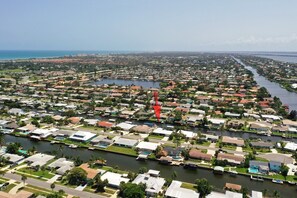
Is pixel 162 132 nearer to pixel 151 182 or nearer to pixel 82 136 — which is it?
pixel 82 136

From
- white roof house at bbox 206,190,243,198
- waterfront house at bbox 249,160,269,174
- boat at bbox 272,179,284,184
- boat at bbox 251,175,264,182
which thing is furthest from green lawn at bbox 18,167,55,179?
boat at bbox 272,179,284,184

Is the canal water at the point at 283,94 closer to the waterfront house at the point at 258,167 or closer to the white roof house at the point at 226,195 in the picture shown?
the waterfront house at the point at 258,167

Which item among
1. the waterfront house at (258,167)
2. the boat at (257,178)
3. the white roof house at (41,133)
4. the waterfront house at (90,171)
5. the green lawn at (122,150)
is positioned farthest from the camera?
the white roof house at (41,133)

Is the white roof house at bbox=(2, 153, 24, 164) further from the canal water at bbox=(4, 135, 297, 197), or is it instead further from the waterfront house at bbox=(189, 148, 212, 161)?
the waterfront house at bbox=(189, 148, 212, 161)

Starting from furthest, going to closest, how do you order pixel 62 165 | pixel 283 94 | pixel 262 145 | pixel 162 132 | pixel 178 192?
pixel 283 94, pixel 162 132, pixel 262 145, pixel 62 165, pixel 178 192

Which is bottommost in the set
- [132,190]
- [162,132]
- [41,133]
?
[162,132]

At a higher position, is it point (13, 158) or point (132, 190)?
point (132, 190)

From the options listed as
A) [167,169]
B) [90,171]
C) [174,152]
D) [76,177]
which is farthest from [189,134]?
[76,177]

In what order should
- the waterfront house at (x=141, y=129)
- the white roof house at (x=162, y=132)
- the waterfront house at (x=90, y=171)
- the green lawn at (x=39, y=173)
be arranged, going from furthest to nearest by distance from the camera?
the waterfront house at (x=141, y=129) < the white roof house at (x=162, y=132) < the green lawn at (x=39, y=173) < the waterfront house at (x=90, y=171)

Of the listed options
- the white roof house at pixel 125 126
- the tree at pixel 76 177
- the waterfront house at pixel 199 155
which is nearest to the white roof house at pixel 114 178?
the tree at pixel 76 177
